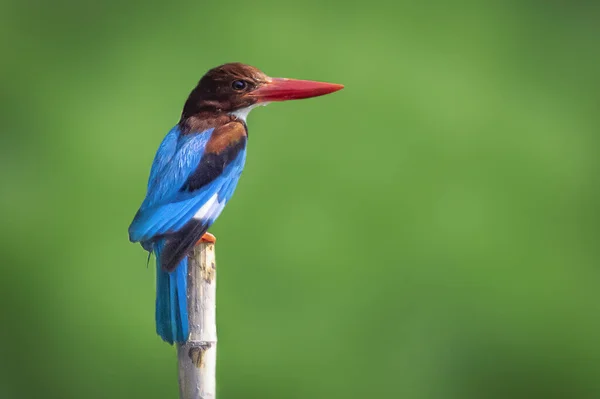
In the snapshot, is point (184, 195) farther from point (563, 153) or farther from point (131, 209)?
point (563, 153)

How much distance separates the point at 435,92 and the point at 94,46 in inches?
83.6

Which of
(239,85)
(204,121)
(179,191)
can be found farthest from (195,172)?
(239,85)

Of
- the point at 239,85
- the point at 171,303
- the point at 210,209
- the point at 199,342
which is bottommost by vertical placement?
the point at 199,342

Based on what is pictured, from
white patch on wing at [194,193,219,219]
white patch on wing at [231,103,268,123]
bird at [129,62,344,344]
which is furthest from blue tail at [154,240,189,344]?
white patch on wing at [231,103,268,123]

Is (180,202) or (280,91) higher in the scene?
(280,91)

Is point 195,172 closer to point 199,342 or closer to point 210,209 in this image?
point 210,209

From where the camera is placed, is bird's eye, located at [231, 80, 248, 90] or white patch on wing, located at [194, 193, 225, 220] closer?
white patch on wing, located at [194, 193, 225, 220]

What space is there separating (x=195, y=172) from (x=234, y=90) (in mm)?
301

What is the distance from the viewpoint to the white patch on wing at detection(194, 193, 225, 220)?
260 centimetres

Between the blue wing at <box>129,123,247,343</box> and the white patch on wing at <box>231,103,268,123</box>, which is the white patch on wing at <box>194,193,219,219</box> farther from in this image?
the white patch on wing at <box>231,103,268,123</box>

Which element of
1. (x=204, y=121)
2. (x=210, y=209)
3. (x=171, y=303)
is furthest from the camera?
(x=204, y=121)

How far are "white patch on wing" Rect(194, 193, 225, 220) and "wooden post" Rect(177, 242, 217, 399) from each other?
0.12 metres

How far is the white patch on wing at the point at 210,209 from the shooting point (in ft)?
8.54

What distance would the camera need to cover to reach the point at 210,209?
264 centimetres
